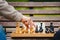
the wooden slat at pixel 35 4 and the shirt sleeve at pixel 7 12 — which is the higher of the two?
the wooden slat at pixel 35 4

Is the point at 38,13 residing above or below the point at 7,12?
above

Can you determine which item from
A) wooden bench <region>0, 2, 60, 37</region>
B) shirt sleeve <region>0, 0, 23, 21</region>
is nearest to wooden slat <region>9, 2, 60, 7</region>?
wooden bench <region>0, 2, 60, 37</region>

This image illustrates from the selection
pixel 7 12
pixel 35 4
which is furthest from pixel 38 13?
pixel 7 12

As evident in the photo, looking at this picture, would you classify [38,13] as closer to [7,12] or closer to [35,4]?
[35,4]

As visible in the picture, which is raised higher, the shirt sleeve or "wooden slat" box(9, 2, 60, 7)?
"wooden slat" box(9, 2, 60, 7)

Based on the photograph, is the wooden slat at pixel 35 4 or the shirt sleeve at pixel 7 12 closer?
the shirt sleeve at pixel 7 12

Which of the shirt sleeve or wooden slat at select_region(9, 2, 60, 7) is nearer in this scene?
the shirt sleeve

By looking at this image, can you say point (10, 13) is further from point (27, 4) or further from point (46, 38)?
point (27, 4)

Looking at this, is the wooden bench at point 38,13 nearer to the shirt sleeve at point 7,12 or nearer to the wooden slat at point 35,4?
the wooden slat at point 35,4

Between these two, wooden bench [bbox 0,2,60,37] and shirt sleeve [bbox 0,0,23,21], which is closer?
shirt sleeve [bbox 0,0,23,21]

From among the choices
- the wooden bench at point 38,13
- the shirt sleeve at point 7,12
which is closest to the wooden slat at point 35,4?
the wooden bench at point 38,13

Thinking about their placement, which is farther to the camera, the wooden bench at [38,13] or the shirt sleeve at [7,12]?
the wooden bench at [38,13]

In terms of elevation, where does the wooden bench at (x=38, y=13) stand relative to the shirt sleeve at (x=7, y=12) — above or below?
above

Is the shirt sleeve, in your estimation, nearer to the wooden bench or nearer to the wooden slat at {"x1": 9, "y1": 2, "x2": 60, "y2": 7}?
the wooden bench
